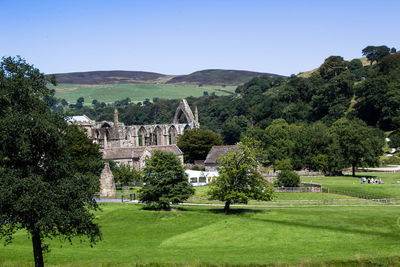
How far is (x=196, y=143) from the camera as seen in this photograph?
108 m

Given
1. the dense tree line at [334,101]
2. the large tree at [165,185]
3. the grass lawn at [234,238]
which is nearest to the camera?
the grass lawn at [234,238]

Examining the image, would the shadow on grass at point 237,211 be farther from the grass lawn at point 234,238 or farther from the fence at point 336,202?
the fence at point 336,202

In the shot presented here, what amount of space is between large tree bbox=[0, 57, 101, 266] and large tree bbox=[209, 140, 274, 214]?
21592mm

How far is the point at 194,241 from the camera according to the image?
1486 inches

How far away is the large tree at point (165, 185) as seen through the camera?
5094 centimetres

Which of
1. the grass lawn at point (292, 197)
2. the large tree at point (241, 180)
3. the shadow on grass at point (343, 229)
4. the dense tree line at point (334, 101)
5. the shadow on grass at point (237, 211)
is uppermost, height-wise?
the dense tree line at point (334, 101)

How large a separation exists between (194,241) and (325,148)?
56615 mm

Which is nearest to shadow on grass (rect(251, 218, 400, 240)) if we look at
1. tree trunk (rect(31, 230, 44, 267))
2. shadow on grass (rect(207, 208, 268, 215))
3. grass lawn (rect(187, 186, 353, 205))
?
shadow on grass (rect(207, 208, 268, 215))

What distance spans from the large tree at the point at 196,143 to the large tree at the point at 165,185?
54963 mm

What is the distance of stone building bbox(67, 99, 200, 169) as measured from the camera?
90875 millimetres

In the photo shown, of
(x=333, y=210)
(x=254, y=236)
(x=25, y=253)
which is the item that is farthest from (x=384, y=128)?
(x=25, y=253)

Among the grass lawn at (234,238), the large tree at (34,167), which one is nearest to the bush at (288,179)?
the grass lawn at (234,238)

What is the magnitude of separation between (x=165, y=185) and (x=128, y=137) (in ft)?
217

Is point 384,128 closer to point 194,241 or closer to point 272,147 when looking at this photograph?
point 272,147
